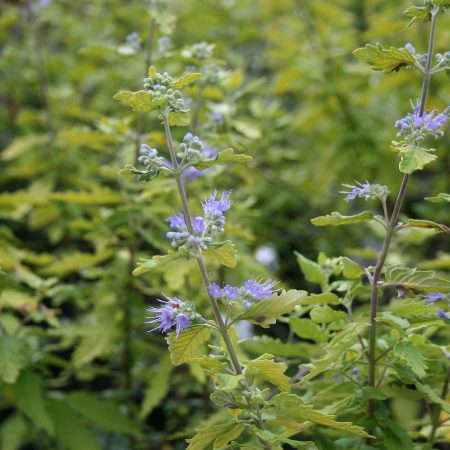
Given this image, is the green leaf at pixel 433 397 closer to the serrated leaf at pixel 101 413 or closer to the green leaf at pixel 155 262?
the green leaf at pixel 155 262

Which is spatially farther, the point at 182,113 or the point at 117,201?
the point at 117,201

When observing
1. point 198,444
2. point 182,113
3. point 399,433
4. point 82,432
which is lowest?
point 82,432

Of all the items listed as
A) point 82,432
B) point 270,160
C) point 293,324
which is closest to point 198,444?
point 293,324

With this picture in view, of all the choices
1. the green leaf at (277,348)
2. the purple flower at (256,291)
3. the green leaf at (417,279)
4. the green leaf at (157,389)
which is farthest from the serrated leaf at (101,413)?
the green leaf at (417,279)

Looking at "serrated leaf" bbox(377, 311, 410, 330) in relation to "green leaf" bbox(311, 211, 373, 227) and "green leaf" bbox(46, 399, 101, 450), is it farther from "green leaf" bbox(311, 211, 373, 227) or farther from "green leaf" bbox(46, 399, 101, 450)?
"green leaf" bbox(46, 399, 101, 450)

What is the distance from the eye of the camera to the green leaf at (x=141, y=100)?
4.91ft

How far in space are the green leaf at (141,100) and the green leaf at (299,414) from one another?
0.73 m

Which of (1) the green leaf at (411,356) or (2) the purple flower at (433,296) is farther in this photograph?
(2) the purple flower at (433,296)

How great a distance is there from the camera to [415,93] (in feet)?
12.1

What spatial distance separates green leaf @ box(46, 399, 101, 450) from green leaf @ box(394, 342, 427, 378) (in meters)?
1.44

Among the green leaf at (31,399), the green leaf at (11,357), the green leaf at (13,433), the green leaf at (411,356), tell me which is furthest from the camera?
the green leaf at (13,433)

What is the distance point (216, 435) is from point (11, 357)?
0.93 m

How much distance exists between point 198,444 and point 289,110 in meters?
4.06

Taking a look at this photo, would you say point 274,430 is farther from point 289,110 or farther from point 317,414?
point 289,110
